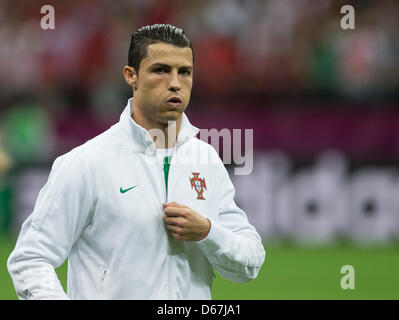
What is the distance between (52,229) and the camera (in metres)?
3.46

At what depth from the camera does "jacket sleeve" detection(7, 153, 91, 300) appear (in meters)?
3.39

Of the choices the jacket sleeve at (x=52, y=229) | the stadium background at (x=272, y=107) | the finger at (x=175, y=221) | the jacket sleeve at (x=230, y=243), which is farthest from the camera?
the stadium background at (x=272, y=107)

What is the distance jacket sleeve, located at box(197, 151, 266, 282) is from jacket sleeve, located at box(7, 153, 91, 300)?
554 mm

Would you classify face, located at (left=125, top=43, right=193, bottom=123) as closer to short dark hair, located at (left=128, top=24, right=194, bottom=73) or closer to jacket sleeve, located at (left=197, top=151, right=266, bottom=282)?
short dark hair, located at (left=128, top=24, right=194, bottom=73)

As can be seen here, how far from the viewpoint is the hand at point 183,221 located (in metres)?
3.53

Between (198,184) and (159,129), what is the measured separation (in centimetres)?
31

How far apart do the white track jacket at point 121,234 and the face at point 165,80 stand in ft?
0.43

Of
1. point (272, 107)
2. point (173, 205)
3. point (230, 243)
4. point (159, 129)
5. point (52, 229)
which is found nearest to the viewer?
point (52, 229)

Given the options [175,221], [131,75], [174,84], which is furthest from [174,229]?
[131,75]

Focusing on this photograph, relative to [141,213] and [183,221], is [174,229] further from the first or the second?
[141,213]

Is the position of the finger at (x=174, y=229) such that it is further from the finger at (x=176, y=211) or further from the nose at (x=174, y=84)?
the nose at (x=174, y=84)

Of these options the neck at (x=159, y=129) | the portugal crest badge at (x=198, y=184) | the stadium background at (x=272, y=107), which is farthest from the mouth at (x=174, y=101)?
the stadium background at (x=272, y=107)
